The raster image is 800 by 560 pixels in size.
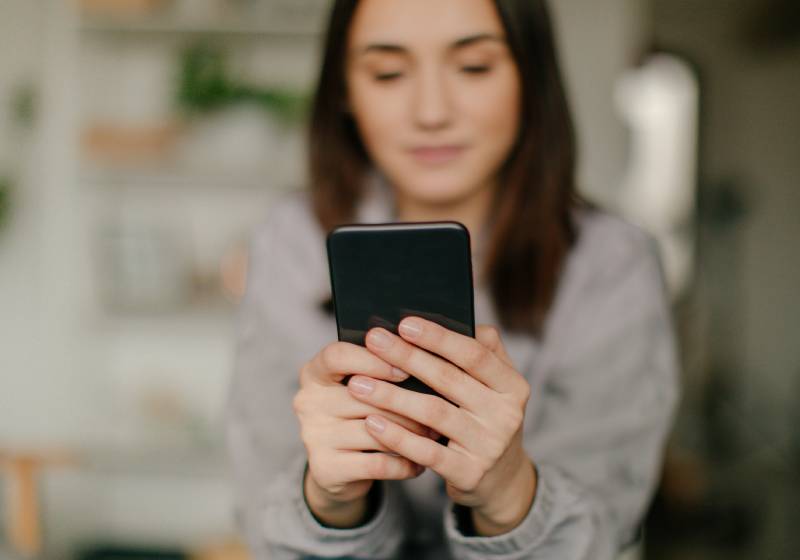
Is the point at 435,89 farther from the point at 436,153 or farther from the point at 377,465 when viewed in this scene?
the point at 377,465

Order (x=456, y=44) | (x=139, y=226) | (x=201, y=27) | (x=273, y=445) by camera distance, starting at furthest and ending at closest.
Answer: (x=139, y=226) → (x=201, y=27) → (x=273, y=445) → (x=456, y=44)

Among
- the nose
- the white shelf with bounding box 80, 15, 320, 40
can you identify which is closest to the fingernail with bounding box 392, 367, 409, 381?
the nose

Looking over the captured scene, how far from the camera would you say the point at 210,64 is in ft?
6.22

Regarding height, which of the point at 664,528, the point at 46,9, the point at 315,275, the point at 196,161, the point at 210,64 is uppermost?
the point at 46,9

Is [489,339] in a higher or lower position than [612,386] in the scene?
higher

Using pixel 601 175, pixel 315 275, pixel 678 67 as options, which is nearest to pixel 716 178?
pixel 678 67

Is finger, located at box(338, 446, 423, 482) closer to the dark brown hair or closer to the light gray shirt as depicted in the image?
the light gray shirt

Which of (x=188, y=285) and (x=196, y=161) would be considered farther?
(x=188, y=285)

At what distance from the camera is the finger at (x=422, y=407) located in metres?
0.50

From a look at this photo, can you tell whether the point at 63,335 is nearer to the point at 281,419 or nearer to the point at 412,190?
the point at 281,419

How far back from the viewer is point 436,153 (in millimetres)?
769

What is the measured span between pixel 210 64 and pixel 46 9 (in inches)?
19.0

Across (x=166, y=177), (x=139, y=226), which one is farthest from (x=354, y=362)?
(x=139, y=226)

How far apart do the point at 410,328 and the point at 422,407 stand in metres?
0.05
